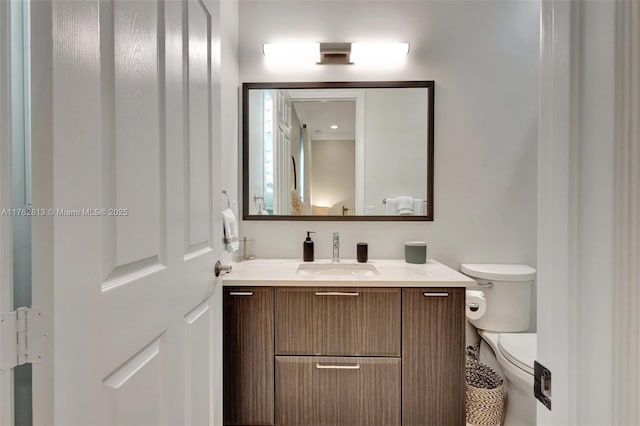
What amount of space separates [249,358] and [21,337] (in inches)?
42.0

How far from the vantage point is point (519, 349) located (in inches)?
58.2

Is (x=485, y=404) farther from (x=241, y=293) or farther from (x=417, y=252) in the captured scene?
(x=241, y=293)

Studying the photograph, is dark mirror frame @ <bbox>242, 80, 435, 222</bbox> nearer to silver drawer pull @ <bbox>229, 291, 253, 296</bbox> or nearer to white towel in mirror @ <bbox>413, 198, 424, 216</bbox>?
white towel in mirror @ <bbox>413, 198, 424, 216</bbox>

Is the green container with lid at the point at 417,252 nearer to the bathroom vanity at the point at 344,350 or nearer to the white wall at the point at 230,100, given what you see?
the bathroom vanity at the point at 344,350

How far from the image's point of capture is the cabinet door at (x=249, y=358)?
1.42 metres

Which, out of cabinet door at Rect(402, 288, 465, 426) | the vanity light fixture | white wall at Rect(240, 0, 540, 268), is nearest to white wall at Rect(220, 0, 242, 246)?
white wall at Rect(240, 0, 540, 268)

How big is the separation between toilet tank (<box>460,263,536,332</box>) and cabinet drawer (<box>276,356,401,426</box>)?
2.35 ft

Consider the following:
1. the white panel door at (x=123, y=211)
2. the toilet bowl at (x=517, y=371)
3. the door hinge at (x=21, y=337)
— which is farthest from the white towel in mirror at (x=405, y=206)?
the door hinge at (x=21, y=337)

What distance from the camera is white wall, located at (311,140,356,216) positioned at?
75.5 inches

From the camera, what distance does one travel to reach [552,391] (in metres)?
0.44

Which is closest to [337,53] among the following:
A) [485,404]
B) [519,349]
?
[519,349]

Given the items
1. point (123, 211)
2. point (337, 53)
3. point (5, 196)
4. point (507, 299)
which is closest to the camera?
point (5, 196)

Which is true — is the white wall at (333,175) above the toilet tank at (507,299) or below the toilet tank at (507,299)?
above

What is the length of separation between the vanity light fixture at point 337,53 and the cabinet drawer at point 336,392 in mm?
1655
